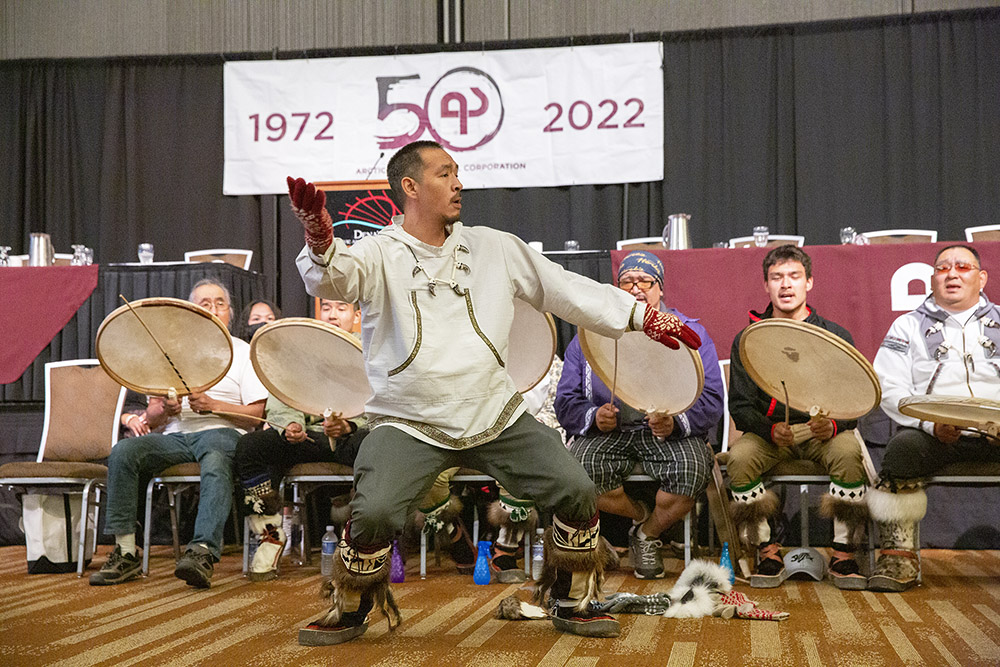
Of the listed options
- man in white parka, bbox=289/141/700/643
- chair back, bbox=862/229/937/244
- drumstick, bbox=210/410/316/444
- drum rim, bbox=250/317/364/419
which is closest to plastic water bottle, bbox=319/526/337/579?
drumstick, bbox=210/410/316/444

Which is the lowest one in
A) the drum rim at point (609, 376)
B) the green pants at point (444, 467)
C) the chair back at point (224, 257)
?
the green pants at point (444, 467)

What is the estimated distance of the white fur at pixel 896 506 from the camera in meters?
3.70

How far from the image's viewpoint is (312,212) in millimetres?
2549

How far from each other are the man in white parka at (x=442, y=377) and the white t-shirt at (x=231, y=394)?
186 centimetres

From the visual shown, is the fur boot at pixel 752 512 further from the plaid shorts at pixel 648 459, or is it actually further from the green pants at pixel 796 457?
the plaid shorts at pixel 648 459

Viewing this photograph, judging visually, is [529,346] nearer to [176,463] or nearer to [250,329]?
[176,463]

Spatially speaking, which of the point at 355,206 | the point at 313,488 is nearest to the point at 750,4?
the point at 355,206

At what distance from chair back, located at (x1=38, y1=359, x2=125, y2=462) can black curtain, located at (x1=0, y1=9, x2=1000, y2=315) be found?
2767 millimetres

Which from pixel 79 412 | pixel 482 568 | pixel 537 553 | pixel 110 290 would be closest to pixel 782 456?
pixel 537 553

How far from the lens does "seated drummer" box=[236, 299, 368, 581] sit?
13.7 ft

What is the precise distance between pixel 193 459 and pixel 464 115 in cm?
378

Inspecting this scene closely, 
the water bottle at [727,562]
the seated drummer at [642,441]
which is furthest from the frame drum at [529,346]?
the water bottle at [727,562]

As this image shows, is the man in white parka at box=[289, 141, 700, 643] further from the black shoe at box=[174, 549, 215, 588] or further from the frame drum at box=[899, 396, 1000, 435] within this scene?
the black shoe at box=[174, 549, 215, 588]

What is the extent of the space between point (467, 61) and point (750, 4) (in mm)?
2153
